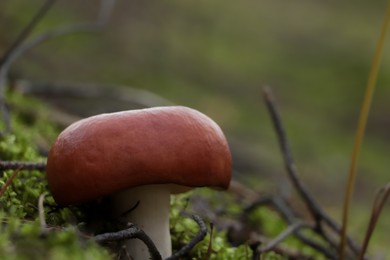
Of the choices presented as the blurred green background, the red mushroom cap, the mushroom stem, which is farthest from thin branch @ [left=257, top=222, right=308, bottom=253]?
the blurred green background

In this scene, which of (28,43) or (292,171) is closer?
(292,171)

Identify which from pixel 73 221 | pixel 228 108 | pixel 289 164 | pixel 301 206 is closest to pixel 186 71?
pixel 228 108

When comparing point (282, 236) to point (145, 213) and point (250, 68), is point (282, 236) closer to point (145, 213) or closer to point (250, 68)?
point (145, 213)

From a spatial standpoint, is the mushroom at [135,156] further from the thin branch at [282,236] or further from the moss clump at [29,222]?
the thin branch at [282,236]

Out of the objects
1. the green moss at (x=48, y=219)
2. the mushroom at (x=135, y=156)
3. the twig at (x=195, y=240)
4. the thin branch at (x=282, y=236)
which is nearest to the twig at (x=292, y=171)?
the thin branch at (x=282, y=236)

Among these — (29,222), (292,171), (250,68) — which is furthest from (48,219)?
(250,68)

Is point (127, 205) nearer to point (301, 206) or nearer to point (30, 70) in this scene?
point (301, 206)

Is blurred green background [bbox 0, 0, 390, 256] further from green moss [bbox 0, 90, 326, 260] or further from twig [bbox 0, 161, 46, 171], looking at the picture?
twig [bbox 0, 161, 46, 171]
